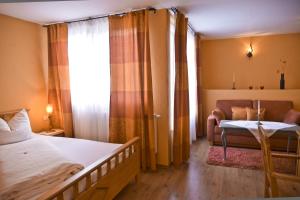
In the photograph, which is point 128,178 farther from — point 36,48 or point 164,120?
point 36,48

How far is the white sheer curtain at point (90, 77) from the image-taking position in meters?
3.46

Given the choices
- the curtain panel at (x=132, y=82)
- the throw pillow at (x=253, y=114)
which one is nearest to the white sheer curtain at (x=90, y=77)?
the curtain panel at (x=132, y=82)

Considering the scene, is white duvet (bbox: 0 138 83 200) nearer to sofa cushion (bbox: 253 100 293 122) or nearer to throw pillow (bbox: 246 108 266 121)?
throw pillow (bbox: 246 108 266 121)

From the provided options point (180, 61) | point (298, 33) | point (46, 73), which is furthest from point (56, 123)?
point (298, 33)

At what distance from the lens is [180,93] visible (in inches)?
130

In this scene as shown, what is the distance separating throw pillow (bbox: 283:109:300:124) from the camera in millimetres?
3955

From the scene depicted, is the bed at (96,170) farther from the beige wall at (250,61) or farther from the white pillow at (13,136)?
the beige wall at (250,61)

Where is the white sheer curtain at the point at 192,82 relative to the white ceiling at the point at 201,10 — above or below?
below

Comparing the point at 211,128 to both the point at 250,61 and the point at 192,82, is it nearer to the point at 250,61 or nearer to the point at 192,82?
the point at 192,82

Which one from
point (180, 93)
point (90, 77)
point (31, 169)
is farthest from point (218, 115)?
point (31, 169)

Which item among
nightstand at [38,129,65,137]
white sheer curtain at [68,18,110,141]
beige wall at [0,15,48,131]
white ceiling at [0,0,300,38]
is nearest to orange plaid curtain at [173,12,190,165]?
white ceiling at [0,0,300,38]

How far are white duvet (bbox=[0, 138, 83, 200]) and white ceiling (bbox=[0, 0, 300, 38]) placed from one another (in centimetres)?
192

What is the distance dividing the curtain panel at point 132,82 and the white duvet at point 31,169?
1133mm

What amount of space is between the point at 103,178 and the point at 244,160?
2573 mm
